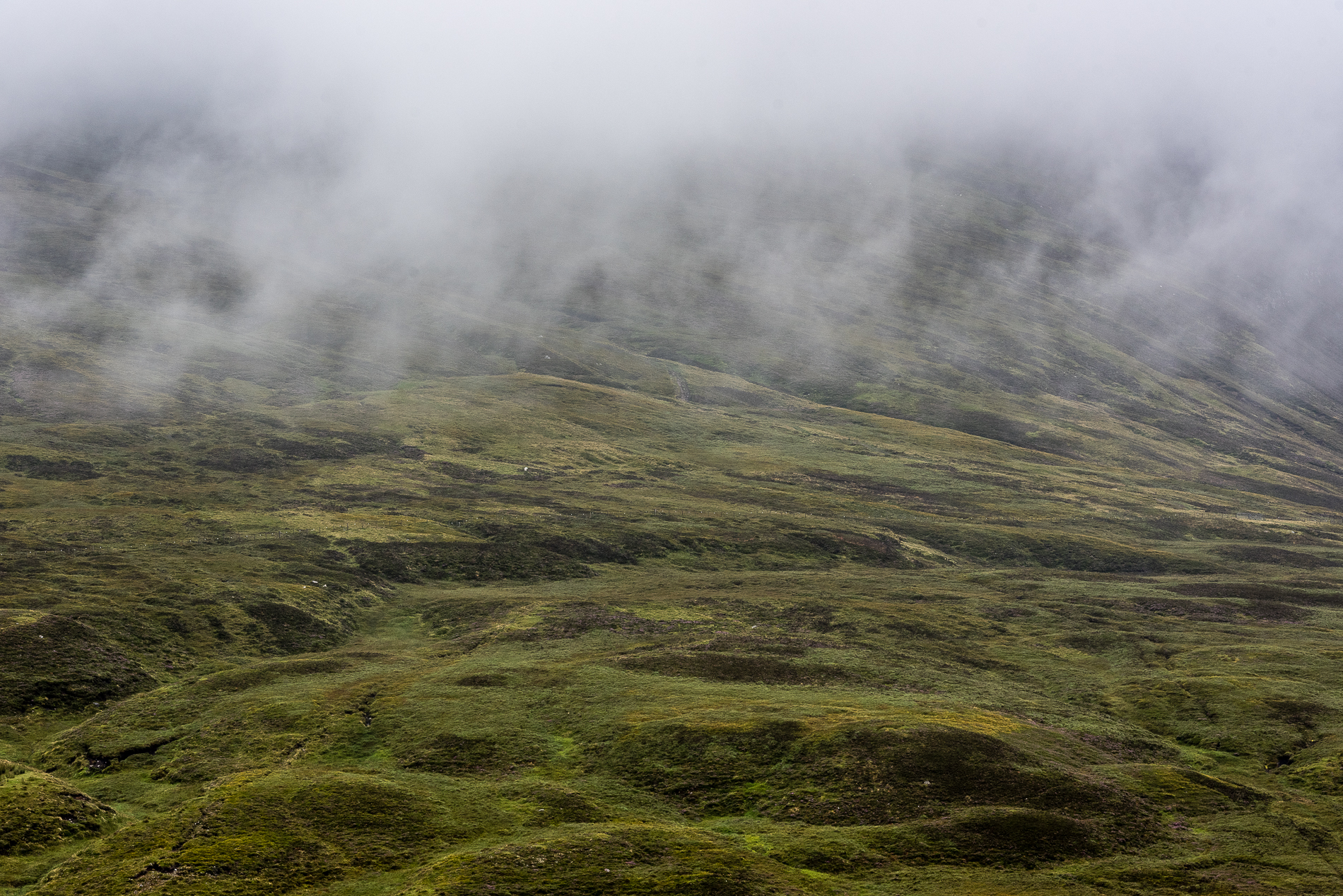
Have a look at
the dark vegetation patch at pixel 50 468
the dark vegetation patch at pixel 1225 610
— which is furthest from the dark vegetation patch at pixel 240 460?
the dark vegetation patch at pixel 1225 610

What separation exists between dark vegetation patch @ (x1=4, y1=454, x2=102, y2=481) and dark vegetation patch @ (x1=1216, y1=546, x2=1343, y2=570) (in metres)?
205

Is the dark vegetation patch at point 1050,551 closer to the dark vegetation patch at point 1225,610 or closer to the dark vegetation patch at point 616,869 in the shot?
the dark vegetation patch at point 1225,610

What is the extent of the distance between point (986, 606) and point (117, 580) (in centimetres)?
10588

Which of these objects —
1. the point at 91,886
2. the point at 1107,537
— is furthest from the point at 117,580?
the point at 1107,537

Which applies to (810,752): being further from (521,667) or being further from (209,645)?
(209,645)

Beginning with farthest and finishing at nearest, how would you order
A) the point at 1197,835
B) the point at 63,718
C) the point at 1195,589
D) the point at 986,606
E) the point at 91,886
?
the point at 1195,589 → the point at 986,606 → the point at 63,718 → the point at 1197,835 → the point at 91,886

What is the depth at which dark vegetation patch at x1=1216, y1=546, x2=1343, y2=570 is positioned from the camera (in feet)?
567

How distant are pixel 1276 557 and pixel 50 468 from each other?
220 meters

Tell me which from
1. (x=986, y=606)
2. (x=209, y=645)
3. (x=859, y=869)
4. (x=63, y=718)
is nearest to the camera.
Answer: (x=859, y=869)

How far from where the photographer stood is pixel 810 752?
2488 inches

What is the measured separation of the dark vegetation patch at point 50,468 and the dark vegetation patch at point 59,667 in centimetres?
8893

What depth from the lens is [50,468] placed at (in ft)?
529

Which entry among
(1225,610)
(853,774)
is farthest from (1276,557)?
(853,774)

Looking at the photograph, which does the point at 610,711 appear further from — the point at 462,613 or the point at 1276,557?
the point at 1276,557
